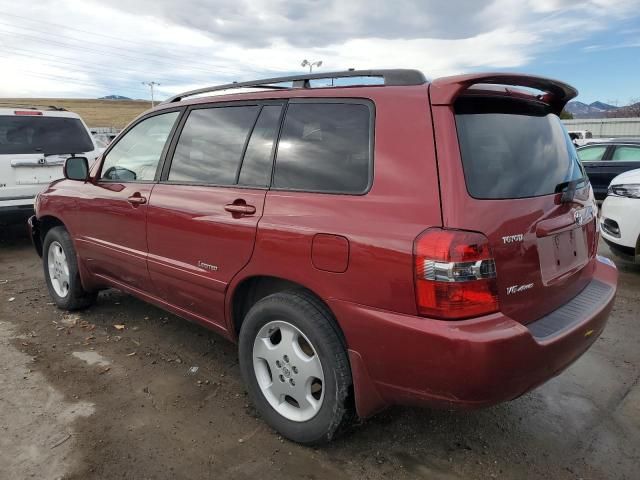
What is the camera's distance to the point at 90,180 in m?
4.18

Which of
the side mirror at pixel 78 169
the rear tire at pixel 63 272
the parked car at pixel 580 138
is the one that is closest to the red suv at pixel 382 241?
the side mirror at pixel 78 169

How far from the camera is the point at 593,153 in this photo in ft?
35.6

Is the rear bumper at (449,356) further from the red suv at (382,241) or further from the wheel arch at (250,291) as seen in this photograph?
the wheel arch at (250,291)

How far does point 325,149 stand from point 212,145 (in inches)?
37.2

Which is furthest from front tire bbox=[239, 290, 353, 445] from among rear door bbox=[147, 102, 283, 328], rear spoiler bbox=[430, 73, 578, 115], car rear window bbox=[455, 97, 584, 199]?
rear spoiler bbox=[430, 73, 578, 115]

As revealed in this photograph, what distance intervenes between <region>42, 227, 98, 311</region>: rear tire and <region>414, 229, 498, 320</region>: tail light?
336 centimetres

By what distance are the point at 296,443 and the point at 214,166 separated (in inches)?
64.3

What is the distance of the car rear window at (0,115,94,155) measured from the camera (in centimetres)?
674

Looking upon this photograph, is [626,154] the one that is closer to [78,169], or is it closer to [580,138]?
[78,169]

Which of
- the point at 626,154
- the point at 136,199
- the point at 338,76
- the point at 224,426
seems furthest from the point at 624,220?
the point at 626,154

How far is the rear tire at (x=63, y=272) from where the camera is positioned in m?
4.44

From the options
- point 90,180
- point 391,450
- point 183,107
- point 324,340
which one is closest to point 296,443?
point 391,450

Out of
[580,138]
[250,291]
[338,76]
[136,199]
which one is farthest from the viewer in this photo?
[580,138]

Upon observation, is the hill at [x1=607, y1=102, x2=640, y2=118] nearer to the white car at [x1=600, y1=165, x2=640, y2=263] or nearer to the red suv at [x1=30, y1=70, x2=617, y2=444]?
the white car at [x1=600, y1=165, x2=640, y2=263]
